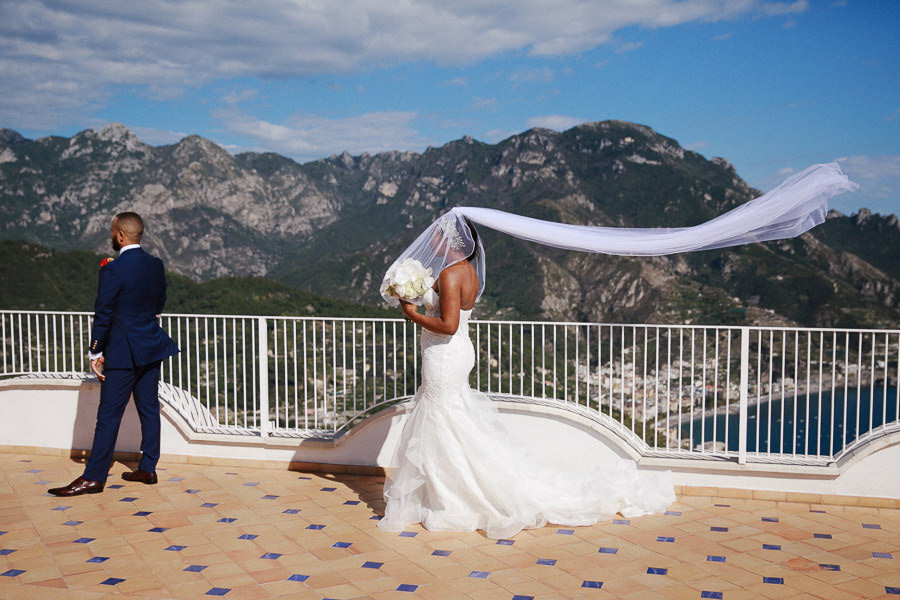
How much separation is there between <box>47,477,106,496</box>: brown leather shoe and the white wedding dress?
2256 mm

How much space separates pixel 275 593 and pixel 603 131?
398 feet

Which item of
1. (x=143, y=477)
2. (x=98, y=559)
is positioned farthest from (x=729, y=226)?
(x=143, y=477)

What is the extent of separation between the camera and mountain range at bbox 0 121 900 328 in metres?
68.6

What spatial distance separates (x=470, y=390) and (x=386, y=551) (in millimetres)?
1143

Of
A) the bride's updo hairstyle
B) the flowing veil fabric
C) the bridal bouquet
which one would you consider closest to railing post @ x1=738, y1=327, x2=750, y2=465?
the flowing veil fabric

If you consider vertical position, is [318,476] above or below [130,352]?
below

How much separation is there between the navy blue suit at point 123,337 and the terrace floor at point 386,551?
0.47m

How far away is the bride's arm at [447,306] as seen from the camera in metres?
4.31

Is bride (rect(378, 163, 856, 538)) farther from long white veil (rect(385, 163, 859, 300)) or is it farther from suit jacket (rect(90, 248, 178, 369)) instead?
suit jacket (rect(90, 248, 178, 369))

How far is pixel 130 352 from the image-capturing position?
5109 mm

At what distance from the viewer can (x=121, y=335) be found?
5078 millimetres

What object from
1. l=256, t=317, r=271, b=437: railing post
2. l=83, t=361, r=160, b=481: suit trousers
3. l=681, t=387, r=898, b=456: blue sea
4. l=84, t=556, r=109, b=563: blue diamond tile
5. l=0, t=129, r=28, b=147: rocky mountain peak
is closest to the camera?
l=84, t=556, r=109, b=563: blue diamond tile

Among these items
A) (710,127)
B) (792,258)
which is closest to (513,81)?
(792,258)

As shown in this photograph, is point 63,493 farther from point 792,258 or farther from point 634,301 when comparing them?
point 792,258
